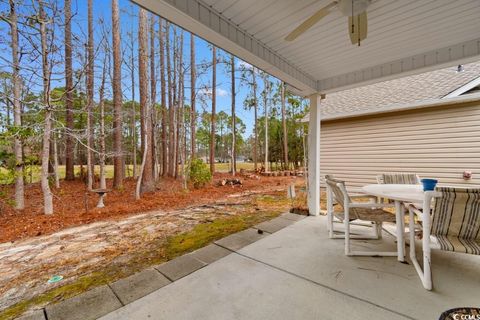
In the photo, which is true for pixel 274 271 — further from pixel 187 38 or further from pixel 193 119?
pixel 187 38

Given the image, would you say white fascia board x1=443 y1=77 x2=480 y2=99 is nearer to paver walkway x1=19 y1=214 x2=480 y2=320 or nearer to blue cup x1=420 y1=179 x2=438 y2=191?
paver walkway x1=19 y1=214 x2=480 y2=320

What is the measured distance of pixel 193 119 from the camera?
8328 mm

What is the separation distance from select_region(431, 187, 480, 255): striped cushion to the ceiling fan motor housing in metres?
Answer: 1.65

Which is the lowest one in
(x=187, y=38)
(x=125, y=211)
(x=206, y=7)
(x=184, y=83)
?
(x=125, y=211)

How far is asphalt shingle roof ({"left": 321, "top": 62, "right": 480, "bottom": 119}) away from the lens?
5191mm

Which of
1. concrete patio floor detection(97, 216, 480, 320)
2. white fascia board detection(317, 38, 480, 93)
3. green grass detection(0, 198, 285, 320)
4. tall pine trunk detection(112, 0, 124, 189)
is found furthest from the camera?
tall pine trunk detection(112, 0, 124, 189)

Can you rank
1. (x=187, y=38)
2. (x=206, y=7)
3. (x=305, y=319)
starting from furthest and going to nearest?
1. (x=187, y=38)
2. (x=206, y=7)
3. (x=305, y=319)

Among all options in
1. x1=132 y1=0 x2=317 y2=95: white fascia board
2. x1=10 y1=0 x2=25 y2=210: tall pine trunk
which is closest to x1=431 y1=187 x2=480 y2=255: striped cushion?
x1=132 y1=0 x2=317 y2=95: white fascia board

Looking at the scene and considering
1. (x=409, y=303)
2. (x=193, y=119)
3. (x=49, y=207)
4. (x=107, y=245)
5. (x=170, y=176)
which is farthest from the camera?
(x=170, y=176)

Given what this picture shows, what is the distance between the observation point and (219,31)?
2.06 metres

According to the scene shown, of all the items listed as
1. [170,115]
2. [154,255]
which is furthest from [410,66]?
[170,115]

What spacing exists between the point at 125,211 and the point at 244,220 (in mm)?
2936

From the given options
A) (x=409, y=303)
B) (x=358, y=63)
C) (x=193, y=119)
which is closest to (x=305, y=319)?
(x=409, y=303)

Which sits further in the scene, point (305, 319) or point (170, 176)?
point (170, 176)
